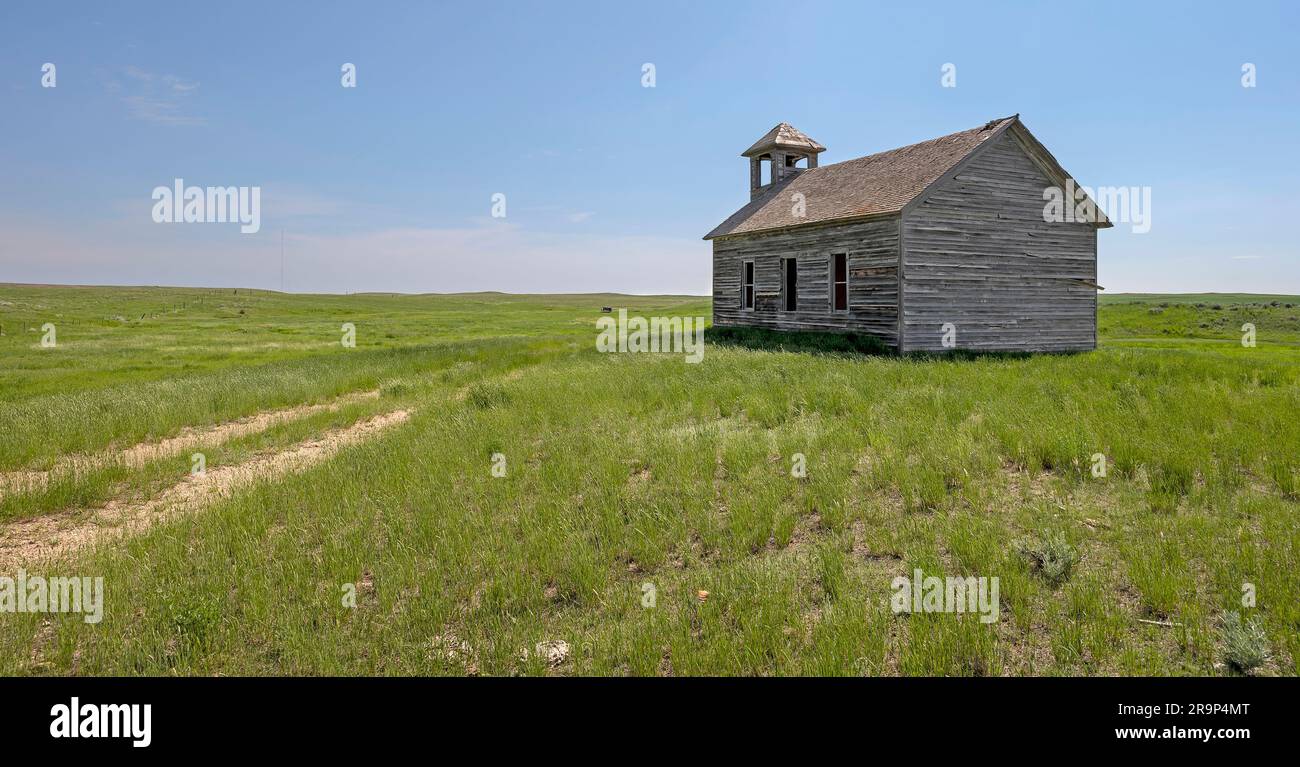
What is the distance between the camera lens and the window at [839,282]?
20625 millimetres

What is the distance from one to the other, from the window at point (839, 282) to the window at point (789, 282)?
1.94 m

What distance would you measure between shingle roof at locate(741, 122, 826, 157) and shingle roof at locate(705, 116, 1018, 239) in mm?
1385

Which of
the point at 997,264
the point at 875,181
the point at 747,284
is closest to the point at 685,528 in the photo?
the point at 997,264

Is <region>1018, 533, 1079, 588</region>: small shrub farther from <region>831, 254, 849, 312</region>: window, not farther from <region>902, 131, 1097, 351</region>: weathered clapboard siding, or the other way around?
<region>831, 254, 849, 312</region>: window

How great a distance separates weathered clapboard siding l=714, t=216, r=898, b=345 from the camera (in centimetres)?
1859

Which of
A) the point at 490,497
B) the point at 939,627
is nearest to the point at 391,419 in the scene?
the point at 490,497

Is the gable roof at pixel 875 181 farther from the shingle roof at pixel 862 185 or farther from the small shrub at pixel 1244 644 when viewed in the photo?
the small shrub at pixel 1244 644

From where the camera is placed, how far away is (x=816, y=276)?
21.4 meters

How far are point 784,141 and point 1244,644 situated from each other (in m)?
27.1

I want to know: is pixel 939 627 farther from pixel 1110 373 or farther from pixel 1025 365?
pixel 1025 365

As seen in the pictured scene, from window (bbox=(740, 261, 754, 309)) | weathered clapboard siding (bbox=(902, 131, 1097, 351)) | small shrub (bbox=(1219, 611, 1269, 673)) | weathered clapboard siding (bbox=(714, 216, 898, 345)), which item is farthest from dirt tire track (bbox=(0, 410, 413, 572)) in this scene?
window (bbox=(740, 261, 754, 309))

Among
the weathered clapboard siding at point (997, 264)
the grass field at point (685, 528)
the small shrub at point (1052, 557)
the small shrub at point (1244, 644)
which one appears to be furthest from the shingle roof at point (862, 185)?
the small shrub at point (1244, 644)

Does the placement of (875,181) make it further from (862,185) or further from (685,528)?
(685,528)

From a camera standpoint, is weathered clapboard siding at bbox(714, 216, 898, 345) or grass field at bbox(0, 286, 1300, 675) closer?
grass field at bbox(0, 286, 1300, 675)
